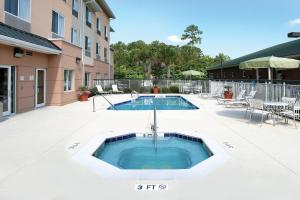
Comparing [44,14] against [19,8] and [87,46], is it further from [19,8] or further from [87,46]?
[87,46]

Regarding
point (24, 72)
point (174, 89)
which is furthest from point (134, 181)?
point (174, 89)

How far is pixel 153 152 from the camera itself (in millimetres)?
7254

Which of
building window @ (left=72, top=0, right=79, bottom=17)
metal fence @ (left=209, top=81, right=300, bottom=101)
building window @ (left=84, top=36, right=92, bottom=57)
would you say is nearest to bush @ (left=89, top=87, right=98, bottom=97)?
building window @ (left=84, top=36, right=92, bottom=57)

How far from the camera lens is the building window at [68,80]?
17.7 m

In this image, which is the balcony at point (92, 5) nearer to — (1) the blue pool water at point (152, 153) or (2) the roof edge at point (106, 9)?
(2) the roof edge at point (106, 9)

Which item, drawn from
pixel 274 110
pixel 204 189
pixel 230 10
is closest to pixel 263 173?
pixel 204 189

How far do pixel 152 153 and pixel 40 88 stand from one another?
10307mm

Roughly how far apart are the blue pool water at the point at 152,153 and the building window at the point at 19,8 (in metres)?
8.34

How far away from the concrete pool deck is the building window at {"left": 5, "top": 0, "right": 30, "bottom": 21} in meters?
5.40

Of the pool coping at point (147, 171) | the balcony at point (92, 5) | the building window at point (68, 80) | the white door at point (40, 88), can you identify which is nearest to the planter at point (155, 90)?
the balcony at point (92, 5)

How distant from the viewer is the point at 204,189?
4195 mm

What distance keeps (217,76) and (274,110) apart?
31501mm

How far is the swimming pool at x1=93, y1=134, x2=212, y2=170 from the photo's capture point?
20.8ft

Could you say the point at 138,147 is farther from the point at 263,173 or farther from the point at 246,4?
the point at 246,4
